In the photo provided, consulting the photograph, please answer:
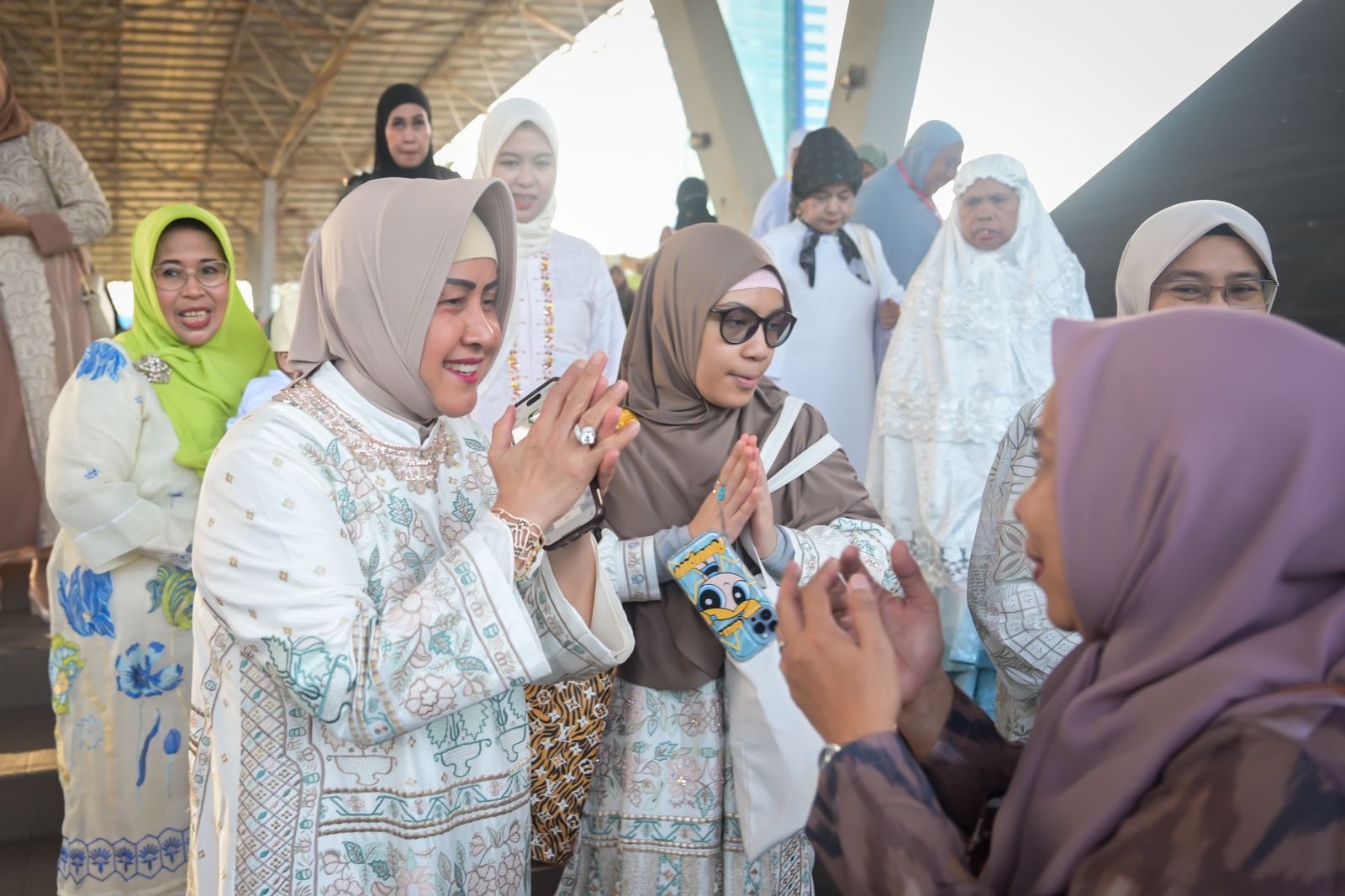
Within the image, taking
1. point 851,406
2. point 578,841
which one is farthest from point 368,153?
point 578,841

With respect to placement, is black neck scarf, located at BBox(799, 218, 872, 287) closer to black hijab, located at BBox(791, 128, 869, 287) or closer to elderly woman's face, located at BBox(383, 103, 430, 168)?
black hijab, located at BBox(791, 128, 869, 287)

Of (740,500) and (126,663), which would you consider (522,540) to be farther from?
(126,663)

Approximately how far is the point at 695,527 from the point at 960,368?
6.61ft

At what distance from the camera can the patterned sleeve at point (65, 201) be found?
4.23 meters

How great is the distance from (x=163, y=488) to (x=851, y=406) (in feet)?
8.72

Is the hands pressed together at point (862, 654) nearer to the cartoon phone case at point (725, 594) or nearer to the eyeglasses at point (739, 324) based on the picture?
the cartoon phone case at point (725, 594)

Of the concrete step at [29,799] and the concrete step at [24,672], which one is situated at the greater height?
the concrete step at [24,672]

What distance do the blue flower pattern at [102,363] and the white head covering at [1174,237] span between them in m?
2.46

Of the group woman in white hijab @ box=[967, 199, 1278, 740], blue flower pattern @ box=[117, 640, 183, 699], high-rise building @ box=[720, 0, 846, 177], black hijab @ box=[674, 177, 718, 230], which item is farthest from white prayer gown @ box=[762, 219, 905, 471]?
high-rise building @ box=[720, 0, 846, 177]

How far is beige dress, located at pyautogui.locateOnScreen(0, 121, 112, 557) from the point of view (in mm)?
4223

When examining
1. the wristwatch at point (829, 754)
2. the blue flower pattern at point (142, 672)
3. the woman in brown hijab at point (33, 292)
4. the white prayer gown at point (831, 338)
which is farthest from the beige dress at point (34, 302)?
the wristwatch at point (829, 754)

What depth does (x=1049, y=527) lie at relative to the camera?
115cm

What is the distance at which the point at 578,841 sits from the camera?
7.26ft

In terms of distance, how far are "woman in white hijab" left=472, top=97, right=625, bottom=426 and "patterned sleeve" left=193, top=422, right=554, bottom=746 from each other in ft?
7.18
